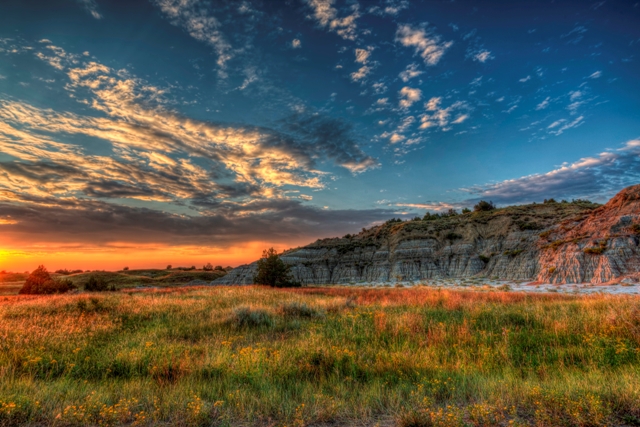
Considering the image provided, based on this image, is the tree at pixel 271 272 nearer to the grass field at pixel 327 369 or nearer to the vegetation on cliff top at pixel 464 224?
the grass field at pixel 327 369

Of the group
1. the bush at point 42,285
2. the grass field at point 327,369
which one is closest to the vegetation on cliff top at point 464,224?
the bush at point 42,285

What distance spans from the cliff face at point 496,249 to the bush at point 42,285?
2374 cm

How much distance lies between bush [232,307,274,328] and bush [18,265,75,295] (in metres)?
22.0

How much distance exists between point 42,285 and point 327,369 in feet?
97.5

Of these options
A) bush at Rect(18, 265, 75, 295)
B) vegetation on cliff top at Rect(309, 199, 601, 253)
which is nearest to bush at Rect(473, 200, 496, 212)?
vegetation on cliff top at Rect(309, 199, 601, 253)

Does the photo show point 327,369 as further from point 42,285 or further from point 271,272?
point 42,285

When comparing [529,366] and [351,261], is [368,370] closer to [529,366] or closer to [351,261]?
[529,366]

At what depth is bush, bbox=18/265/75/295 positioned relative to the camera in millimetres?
24359

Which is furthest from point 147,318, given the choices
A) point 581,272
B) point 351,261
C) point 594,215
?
point 594,215

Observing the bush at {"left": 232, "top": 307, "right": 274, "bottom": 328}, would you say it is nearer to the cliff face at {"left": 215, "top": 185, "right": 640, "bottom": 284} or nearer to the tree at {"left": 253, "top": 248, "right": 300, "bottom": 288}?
the tree at {"left": 253, "top": 248, "right": 300, "bottom": 288}

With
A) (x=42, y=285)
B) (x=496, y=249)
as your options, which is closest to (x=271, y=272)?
(x=42, y=285)

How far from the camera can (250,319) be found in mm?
11414

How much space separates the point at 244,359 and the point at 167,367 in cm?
163

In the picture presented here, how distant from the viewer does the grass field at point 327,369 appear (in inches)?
168
